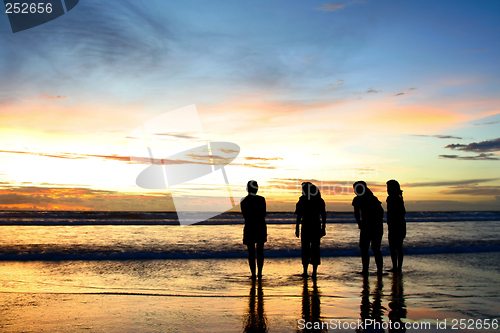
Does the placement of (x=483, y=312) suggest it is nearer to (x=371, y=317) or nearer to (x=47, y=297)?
(x=371, y=317)

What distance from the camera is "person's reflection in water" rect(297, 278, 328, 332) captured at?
12.5 feet

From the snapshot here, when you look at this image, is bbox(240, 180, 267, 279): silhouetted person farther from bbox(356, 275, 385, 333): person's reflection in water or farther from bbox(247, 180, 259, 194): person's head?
bbox(356, 275, 385, 333): person's reflection in water

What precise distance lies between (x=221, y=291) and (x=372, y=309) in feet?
8.06

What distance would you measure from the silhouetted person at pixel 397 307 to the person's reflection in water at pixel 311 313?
2.60 ft

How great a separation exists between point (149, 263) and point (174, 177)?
4.51 m

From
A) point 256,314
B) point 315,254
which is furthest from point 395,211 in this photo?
point 256,314

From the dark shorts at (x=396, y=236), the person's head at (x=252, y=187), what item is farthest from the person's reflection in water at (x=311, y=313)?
the dark shorts at (x=396, y=236)

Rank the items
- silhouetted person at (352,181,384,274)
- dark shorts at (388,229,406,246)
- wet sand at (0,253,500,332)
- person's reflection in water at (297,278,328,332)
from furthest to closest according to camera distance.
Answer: dark shorts at (388,229,406,246)
silhouetted person at (352,181,384,274)
wet sand at (0,253,500,332)
person's reflection in water at (297,278,328,332)

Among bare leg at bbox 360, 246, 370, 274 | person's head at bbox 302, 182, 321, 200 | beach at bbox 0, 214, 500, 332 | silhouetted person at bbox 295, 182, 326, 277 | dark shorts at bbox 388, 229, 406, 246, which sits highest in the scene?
person's head at bbox 302, 182, 321, 200

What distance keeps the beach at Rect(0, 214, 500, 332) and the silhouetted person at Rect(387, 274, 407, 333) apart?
18 millimetres

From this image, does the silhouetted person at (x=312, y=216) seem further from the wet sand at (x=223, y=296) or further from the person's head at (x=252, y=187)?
the person's head at (x=252, y=187)

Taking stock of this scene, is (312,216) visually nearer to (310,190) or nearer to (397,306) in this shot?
(310,190)

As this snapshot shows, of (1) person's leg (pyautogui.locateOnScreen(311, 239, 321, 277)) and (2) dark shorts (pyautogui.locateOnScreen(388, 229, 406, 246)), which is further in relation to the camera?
(2) dark shorts (pyautogui.locateOnScreen(388, 229, 406, 246))

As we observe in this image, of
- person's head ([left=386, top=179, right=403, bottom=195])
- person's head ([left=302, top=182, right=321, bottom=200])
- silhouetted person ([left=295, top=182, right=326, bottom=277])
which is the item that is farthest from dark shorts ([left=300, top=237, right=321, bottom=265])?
person's head ([left=386, top=179, right=403, bottom=195])
